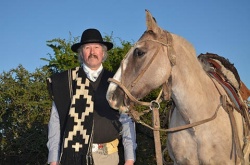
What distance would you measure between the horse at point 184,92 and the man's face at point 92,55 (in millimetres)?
591

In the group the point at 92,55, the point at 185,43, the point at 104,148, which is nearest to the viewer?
the point at 185,43

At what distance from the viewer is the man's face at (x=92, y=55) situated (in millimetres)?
4297

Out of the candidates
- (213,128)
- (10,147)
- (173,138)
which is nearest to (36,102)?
(10,147)

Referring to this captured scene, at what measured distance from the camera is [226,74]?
185 inches

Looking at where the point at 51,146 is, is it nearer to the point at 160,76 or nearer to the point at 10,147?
the point at 160,76

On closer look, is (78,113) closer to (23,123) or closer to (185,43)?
(185,43)

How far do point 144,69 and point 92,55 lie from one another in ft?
2.75

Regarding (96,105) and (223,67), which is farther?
(223,67)

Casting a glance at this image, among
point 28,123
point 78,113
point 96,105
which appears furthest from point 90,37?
point 28,123

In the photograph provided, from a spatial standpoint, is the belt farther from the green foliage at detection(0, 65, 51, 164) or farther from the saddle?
the green foliage at detection(0, 65, 51, 164)

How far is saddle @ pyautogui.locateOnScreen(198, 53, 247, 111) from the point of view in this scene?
14.4ft

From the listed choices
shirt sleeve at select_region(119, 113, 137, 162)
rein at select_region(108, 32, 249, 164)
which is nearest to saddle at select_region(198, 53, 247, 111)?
rein at select_region(108, 32, 249, 164)

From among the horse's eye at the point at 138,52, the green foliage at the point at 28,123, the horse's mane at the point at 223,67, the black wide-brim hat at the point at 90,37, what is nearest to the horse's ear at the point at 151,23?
the horse's eye at the point at 138,52

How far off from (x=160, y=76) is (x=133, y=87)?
0.29 metres
